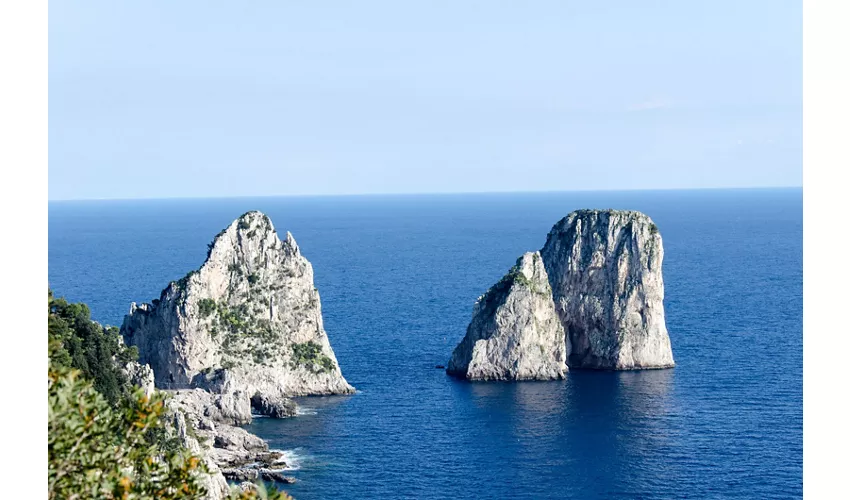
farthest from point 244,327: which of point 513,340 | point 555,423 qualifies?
point 555,423

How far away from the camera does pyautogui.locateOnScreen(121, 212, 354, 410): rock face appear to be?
102062 millimetres

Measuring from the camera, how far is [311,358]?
4213 inches

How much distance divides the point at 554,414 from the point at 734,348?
36123 millimetres

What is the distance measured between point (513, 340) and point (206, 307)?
3166 cm

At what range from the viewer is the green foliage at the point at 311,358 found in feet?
349

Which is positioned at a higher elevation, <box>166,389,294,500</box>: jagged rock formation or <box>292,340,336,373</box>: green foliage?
<box>292,340,336,373</box>: green foliage

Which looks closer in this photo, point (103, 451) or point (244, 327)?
point (103, 451)

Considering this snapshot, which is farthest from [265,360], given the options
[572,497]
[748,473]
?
[748,473]

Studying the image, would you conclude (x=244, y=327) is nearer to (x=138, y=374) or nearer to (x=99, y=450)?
(x=138, y=374)

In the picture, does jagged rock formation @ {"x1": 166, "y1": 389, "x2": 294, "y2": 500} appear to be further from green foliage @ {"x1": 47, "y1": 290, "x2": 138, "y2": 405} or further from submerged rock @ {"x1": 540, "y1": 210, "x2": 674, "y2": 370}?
submerged rock @ {"x1": 540, "y1": 210, "x2": 674, "y2": 370}

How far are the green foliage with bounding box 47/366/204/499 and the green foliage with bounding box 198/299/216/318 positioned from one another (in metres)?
76.8

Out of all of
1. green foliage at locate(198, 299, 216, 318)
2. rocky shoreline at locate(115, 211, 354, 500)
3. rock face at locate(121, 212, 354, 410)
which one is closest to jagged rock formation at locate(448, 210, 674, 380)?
rocky shoreline at locate(115, 211, 354, 500)
